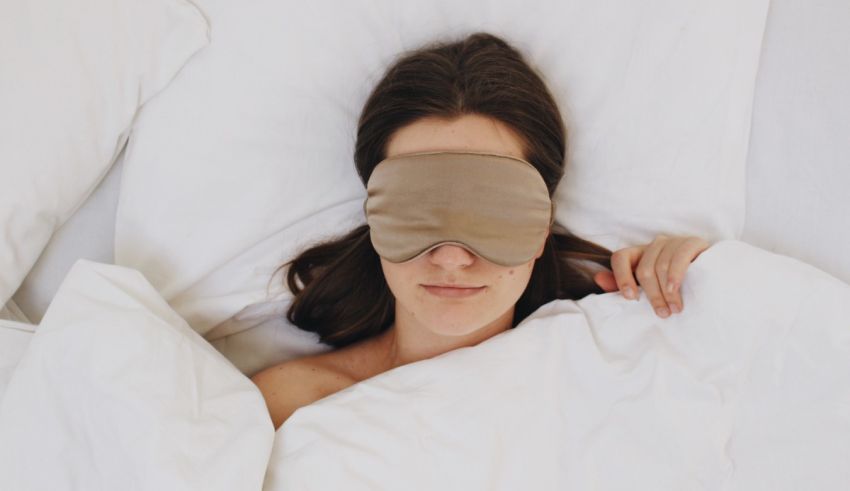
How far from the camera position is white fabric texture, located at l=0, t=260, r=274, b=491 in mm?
1016

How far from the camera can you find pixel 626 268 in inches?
48.4

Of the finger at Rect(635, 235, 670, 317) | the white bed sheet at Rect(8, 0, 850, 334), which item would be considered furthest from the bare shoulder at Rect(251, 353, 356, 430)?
the finger at Rect(635, 235, 670, 317)

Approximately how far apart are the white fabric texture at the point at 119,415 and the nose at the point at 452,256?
0.32 m

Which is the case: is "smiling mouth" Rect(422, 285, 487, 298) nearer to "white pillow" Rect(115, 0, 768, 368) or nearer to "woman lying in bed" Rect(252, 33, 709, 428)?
"woman lying in bed" Rect(252, 33, 709, 428)

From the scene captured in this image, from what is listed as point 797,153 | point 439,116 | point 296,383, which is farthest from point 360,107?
point 797,153

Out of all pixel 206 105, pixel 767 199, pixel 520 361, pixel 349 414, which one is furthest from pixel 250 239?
pixel 767 199

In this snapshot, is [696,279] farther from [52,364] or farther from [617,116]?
[52,364]

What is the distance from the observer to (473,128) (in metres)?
1.14

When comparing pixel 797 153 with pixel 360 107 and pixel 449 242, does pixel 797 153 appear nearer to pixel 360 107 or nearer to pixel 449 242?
pixel 449 242

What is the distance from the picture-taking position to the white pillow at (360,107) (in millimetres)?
1300

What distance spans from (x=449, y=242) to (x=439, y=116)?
0.62ft

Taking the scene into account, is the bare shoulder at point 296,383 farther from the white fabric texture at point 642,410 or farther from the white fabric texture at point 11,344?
the white fabric texture at point 11,344

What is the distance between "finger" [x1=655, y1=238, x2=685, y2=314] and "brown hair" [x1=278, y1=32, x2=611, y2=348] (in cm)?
13

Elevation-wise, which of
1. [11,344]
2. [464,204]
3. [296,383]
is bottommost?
[296,383]
